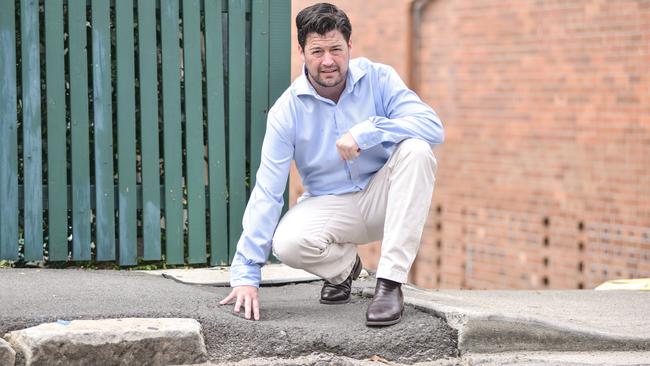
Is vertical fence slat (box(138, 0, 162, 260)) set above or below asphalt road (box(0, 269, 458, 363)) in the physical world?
above

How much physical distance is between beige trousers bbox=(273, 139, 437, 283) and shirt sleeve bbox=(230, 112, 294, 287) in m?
0.13

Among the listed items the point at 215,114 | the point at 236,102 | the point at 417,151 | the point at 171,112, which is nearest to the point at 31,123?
the point at 171,112

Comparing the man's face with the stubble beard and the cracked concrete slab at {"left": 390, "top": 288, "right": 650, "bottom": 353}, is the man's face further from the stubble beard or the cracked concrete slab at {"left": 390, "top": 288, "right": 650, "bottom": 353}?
the cracked concrete slab at {"left": 390, "top": 288, "right": 650, "bottom": 353}

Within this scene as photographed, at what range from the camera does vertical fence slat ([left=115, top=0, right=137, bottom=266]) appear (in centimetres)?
548

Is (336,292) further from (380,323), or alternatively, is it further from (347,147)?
(347,147)

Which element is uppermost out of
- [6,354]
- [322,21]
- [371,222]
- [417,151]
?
[322,21]

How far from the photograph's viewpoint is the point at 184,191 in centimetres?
567

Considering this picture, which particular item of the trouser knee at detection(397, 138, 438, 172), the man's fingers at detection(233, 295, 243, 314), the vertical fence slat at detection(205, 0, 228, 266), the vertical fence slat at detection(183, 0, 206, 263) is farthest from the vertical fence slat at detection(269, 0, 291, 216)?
the man's fingers at detection(233, 295, 243, 314)

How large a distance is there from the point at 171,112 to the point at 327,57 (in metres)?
1.54

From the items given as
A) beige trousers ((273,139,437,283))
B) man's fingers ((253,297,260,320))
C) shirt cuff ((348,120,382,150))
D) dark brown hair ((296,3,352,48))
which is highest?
dark brown hair ((296,3,352,48))

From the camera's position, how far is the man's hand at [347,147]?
413 centimetres

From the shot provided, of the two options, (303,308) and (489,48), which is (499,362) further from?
(489,48)

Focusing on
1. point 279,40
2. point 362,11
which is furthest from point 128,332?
point 362,11

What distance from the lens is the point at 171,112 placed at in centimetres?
556
